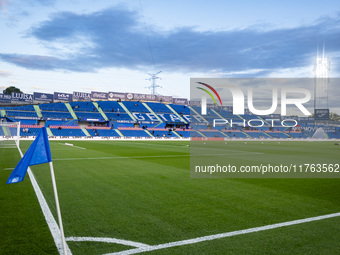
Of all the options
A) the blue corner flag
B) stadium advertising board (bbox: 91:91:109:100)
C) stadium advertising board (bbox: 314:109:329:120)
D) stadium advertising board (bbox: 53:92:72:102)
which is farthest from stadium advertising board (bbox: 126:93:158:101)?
the blue corner flag

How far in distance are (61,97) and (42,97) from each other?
5370 millimetres

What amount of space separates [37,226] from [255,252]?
4.00 m

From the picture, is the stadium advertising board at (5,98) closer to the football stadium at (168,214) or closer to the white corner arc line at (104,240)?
the football stadium at (168,214)

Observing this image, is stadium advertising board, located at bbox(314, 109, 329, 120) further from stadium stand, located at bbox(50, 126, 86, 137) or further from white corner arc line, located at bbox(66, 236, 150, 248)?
white corner arc line, located at bbox(66, 236, 150, 248)

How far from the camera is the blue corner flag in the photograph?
3623mm

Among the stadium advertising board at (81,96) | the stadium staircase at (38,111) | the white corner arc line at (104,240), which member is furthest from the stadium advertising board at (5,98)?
the white corner arc line at (104,240)

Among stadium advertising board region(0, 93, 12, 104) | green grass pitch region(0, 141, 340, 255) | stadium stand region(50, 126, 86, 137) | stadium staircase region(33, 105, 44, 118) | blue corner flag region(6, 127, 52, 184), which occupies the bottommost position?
stadium stand region(50, 126, 86, 137)

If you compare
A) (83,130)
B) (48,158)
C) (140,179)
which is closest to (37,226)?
(48,158)

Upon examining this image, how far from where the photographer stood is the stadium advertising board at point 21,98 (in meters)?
76.4

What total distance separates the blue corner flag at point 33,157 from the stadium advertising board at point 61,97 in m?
85.2

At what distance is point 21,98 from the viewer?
7756 centimetres

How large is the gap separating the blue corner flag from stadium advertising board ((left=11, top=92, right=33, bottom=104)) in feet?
277

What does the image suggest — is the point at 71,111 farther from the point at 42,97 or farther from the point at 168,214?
the point at 168,214

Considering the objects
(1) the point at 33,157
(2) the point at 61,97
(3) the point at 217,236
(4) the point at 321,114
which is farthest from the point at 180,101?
(1) the point at 33,157
